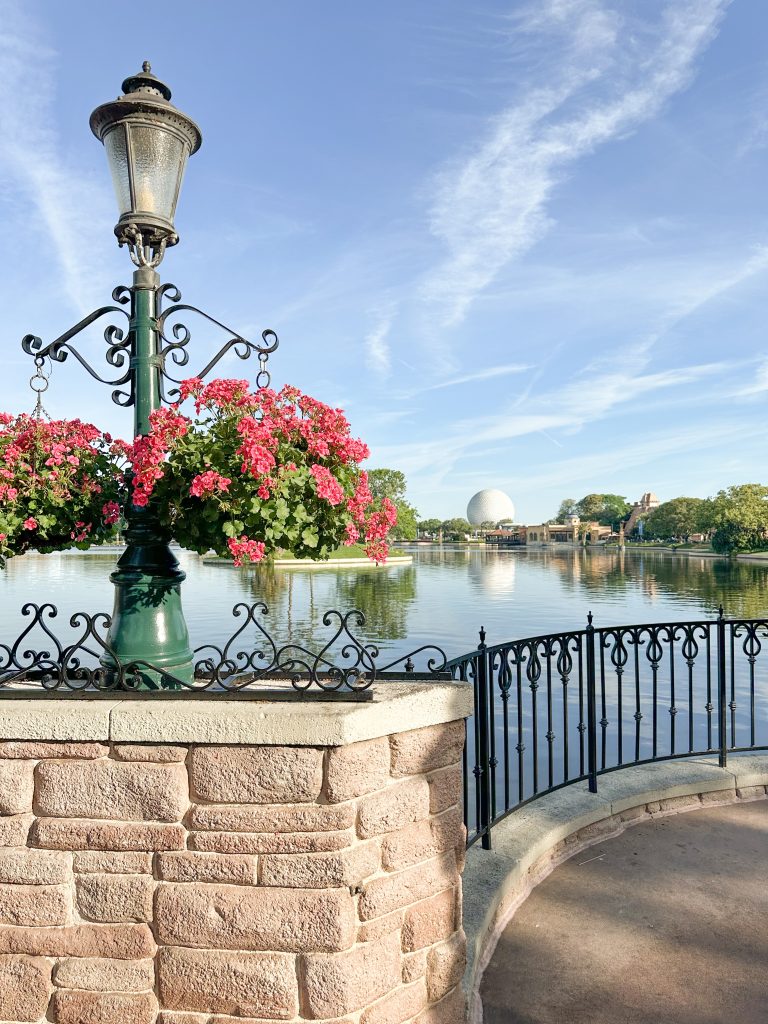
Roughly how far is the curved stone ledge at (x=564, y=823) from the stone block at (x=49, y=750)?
1.85 metres

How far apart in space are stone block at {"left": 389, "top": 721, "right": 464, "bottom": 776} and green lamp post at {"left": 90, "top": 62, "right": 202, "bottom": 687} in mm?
1163

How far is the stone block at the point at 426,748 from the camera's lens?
2.66m

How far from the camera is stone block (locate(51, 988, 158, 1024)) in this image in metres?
2.56

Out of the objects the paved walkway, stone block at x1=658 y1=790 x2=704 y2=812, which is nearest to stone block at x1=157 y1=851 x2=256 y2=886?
the paved walkway

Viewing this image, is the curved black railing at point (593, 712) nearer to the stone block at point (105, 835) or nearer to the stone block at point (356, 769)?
the stone block at point (356, 769)

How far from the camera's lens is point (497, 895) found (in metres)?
3.41

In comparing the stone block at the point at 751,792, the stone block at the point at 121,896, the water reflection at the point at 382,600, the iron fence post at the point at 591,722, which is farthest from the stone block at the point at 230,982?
the water reflection at the point at 382,600

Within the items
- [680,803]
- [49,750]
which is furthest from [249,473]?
[680,803]

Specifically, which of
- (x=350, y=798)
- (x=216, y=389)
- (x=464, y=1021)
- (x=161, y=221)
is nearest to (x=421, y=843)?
(x=350, y=798)

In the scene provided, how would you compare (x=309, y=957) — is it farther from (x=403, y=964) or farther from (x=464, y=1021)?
(x=464, y=1021)

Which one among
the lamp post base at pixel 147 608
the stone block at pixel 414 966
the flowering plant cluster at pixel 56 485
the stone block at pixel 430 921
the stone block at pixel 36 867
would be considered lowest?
the stone block at pixel 414 966

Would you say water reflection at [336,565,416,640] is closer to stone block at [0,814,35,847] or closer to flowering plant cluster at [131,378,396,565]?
flowering plant cluster at [131,378,396,565]

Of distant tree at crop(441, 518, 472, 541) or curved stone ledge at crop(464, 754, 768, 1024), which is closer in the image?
curved stone ledge at crop(464, 754, 768, 1024)

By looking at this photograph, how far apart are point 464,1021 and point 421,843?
85cm
